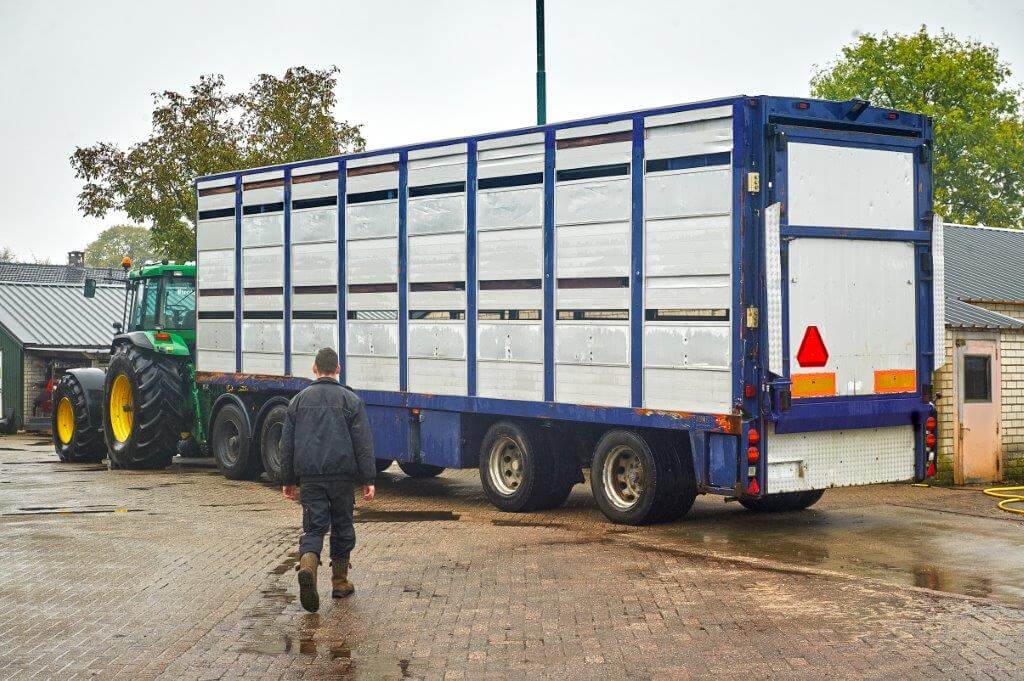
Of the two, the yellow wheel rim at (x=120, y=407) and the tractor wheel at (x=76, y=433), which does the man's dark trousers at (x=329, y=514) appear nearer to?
the yellow wheel rim at (x=120, y=407)

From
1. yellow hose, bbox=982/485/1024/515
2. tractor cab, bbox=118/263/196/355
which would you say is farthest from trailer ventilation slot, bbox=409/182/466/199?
yellow hose, bbox=982/485/1024/515

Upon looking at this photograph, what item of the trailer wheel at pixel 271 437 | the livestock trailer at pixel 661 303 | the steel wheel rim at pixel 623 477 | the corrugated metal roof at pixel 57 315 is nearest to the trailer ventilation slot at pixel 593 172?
the livestock trailer at pixel 661 303

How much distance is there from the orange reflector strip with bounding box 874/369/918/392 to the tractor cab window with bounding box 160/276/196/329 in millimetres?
11360

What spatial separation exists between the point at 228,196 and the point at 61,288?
931 inches

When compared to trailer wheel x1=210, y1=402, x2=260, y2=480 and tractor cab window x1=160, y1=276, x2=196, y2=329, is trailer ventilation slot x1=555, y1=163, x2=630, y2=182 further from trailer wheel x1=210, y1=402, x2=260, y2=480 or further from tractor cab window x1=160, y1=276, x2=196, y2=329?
tractor cab window x1=160, y1=276, x2=196, y2=329

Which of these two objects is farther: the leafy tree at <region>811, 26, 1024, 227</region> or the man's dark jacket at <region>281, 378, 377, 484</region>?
the leafy tree at <region>811, 26, 1024, 227</region>

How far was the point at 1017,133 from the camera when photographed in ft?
165

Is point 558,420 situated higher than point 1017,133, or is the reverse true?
point 1017,133

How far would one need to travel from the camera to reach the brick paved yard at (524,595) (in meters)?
7.68

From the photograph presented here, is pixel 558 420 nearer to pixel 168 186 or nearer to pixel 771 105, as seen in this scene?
pixel 771 105

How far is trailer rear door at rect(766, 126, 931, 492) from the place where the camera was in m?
12.1

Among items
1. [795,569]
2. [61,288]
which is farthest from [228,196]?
[61,288]

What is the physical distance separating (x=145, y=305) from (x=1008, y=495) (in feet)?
40.7

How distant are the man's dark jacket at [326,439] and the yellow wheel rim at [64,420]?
14.0m
